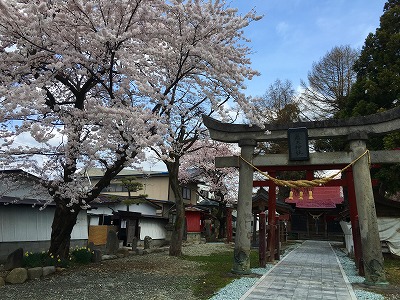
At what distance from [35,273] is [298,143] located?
896 cm

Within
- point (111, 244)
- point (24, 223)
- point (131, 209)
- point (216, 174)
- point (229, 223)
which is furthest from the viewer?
point (216, 174)

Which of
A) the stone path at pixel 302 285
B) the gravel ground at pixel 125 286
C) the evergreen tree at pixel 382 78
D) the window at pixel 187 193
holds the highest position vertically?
the evergreen tree at pixel 382 78

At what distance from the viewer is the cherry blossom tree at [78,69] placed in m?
8.97

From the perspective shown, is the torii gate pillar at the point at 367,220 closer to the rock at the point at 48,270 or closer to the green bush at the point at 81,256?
the rock at the point at 48,270

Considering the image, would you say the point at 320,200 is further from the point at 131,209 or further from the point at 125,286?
the point at 125,286

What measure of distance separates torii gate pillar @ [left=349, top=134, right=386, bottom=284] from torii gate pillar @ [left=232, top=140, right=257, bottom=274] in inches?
128

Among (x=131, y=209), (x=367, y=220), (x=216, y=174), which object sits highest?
(x=216, y=174)

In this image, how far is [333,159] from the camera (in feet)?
37.1

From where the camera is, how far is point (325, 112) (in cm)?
3206

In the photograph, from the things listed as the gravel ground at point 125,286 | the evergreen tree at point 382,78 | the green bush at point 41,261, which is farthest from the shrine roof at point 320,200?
the green bush at point 41,261

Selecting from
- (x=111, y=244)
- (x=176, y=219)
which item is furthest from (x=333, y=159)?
(x=111, y=244)

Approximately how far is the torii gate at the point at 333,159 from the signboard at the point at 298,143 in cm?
22

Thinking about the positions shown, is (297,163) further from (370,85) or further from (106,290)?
(370,85)

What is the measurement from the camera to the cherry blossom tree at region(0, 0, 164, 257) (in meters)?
8.97
